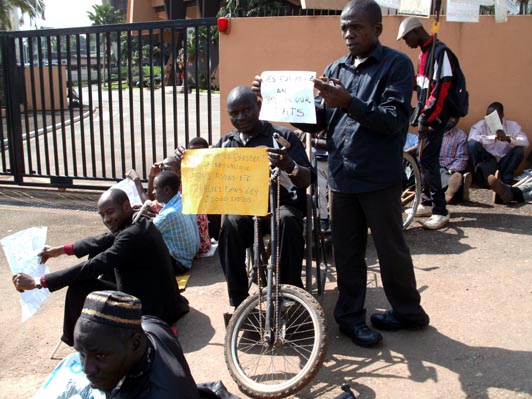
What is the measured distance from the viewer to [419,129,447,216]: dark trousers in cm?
571

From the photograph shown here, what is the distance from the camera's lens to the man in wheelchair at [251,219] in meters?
3.68

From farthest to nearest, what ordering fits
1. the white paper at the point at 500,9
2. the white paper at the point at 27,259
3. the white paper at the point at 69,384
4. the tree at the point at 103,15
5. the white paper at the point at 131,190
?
1. the tree at the point at 103,15
2. the white paper at the point at 500,9
3. the white paper at the point at 131,190
4. the white paper at the point at 27,259
5. the white paper at the point at 69,384

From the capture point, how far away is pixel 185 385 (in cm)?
200

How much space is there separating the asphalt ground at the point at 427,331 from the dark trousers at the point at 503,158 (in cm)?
106

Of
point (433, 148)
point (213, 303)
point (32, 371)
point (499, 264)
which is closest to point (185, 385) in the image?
point (32, 371)

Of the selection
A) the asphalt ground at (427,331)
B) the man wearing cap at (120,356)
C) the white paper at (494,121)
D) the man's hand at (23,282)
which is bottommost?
the asphalt ground at (427,331)

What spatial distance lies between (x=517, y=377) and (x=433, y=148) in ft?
9.49

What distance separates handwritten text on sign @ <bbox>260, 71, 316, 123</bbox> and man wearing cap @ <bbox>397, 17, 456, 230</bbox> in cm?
262

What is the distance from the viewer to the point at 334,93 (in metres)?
3.10

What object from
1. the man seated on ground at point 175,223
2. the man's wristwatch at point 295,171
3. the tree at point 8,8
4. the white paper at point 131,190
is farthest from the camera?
the tree at point 8,8

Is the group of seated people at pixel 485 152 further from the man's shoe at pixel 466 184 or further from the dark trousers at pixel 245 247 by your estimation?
the dark trousers at pixel 245 247

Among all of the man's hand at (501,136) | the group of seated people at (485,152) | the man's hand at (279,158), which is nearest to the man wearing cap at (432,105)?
the group of seated people at (485,152)

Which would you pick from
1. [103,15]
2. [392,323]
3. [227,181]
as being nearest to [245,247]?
[227,181]

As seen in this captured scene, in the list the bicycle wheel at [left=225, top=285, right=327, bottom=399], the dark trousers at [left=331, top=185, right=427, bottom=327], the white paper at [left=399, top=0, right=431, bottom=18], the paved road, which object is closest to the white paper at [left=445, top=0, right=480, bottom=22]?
the white paper at [left=399, top=0, right=431, bottom=18]
